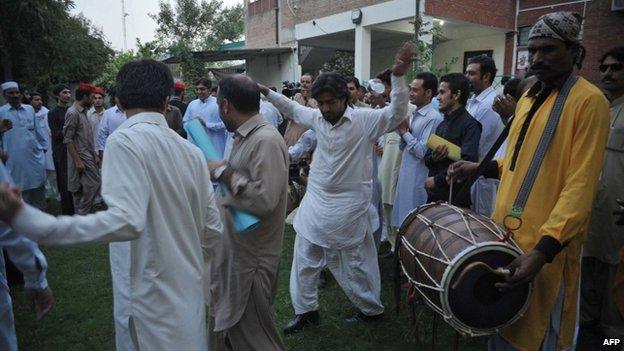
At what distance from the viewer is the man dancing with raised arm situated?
3.45 meters

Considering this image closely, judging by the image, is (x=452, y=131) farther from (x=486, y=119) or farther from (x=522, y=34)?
(x=522, y=34)

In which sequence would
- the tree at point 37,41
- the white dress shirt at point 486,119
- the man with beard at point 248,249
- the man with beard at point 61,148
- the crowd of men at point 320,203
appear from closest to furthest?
1. the crowd of men at point 320,203
2. the man with beard at point 248,249
3. the white dress shirt at point 486,119
4. the man with beard at point 61,148
5. the tree at point 37,41

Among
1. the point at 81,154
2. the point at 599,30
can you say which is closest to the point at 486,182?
the point at 81,154

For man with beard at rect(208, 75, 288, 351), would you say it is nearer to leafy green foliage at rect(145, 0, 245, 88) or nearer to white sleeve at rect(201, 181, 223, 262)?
white sleeve at rect(201, 181, 223, 262)

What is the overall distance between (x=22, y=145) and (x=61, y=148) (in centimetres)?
108

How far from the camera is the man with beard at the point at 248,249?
244 centimetres

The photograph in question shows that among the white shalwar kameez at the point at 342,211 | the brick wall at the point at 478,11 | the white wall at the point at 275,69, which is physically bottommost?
the white shalwar kameez at the point at 342,211

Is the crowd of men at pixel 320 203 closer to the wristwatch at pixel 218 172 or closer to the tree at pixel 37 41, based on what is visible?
the wristwatch at pixel 218 172

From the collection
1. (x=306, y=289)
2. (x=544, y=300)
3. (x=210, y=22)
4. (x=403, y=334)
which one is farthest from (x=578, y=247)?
(x=210, y=22)

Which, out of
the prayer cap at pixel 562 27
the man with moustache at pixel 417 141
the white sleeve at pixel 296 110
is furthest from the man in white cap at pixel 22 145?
the prayer cap at pixel 562 27

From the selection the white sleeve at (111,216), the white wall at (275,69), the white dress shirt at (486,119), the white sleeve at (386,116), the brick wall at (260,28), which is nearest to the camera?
the white sleeve at (111,216)

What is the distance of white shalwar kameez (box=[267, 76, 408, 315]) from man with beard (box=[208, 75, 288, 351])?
1010 mm

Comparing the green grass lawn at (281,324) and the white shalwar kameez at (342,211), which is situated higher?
the white shalwar kameez at (342,211)

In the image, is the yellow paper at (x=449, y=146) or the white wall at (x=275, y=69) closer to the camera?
the yellow paper at (x=449, y=146)
